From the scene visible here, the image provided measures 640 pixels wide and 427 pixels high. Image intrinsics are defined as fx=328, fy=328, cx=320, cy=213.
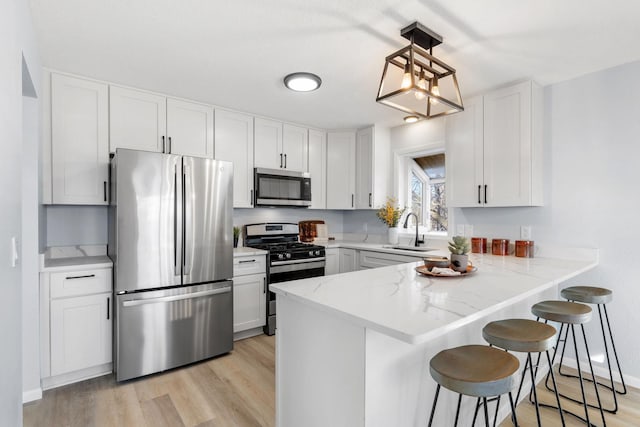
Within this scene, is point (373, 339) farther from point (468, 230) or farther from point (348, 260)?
point (348, 260)

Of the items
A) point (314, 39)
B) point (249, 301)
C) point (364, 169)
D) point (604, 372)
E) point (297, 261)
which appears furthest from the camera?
point (364, 169)

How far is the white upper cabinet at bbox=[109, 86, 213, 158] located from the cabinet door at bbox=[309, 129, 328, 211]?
4.33 ft

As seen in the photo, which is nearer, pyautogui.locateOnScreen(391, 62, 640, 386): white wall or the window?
pyautogui.locateOnScreen(391, 62, 640, 386): white wall

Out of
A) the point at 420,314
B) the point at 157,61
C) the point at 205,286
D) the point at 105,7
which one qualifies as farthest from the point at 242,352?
the point at 105,7

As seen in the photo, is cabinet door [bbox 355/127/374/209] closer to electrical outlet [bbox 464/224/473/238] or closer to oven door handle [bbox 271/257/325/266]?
oven door handle [bbox 271/257/325/266]

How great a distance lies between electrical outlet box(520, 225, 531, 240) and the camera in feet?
9.61

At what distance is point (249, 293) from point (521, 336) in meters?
2.45

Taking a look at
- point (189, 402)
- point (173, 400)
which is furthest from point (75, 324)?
point (189, 402)

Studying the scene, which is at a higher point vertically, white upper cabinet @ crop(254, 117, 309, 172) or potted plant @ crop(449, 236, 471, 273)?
white upper cabinet @ crop(254, 117, 309, 172)

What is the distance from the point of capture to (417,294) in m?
1.51

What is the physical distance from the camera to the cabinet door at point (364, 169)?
4.06 metres

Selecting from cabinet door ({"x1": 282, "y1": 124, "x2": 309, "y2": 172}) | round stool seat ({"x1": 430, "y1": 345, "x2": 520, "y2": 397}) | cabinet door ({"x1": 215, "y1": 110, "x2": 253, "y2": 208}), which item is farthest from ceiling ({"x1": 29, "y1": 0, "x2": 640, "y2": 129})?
round stool seat ({"x1": 430, "y1": 345, "x2": 520, "y2": 397})

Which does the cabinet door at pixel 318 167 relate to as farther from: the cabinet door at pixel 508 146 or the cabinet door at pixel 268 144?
the cabinet door at pixel 508 146

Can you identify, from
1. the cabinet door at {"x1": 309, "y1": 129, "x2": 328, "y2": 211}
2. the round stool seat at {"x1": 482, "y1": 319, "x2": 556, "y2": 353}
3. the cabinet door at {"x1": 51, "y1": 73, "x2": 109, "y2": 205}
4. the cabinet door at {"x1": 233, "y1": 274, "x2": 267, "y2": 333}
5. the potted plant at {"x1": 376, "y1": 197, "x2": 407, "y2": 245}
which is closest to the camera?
the round stool seat at {"x1": 482, "y1": 319, "x2": 556, "y2": 353}
